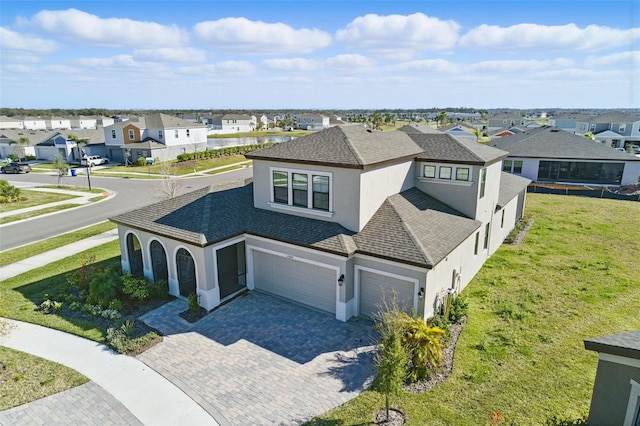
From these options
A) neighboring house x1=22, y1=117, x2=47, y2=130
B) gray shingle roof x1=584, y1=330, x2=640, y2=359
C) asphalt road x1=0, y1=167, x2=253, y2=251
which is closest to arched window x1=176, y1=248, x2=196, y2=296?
gray shingle roof x1=584, y1=330, x2=640, y2=359

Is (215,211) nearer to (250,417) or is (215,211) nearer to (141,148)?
(250,417)

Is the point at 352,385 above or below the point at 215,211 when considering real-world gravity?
below

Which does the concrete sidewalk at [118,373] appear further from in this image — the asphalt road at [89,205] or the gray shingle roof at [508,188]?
the gray shingle roof at [508,188]

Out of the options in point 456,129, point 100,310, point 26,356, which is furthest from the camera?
point 456,129

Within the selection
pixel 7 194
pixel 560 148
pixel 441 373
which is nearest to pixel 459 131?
pixel 560 148

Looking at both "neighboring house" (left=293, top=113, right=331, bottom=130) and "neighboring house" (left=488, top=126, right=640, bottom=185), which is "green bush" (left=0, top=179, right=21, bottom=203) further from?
"neighboring house" (left=293, top=113, right=331, bottom=130)

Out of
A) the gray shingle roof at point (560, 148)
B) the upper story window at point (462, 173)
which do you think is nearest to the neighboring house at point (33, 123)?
the gray shingle roof at point (560, 148)

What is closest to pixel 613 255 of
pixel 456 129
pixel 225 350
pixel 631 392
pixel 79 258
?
pixel 631 392
